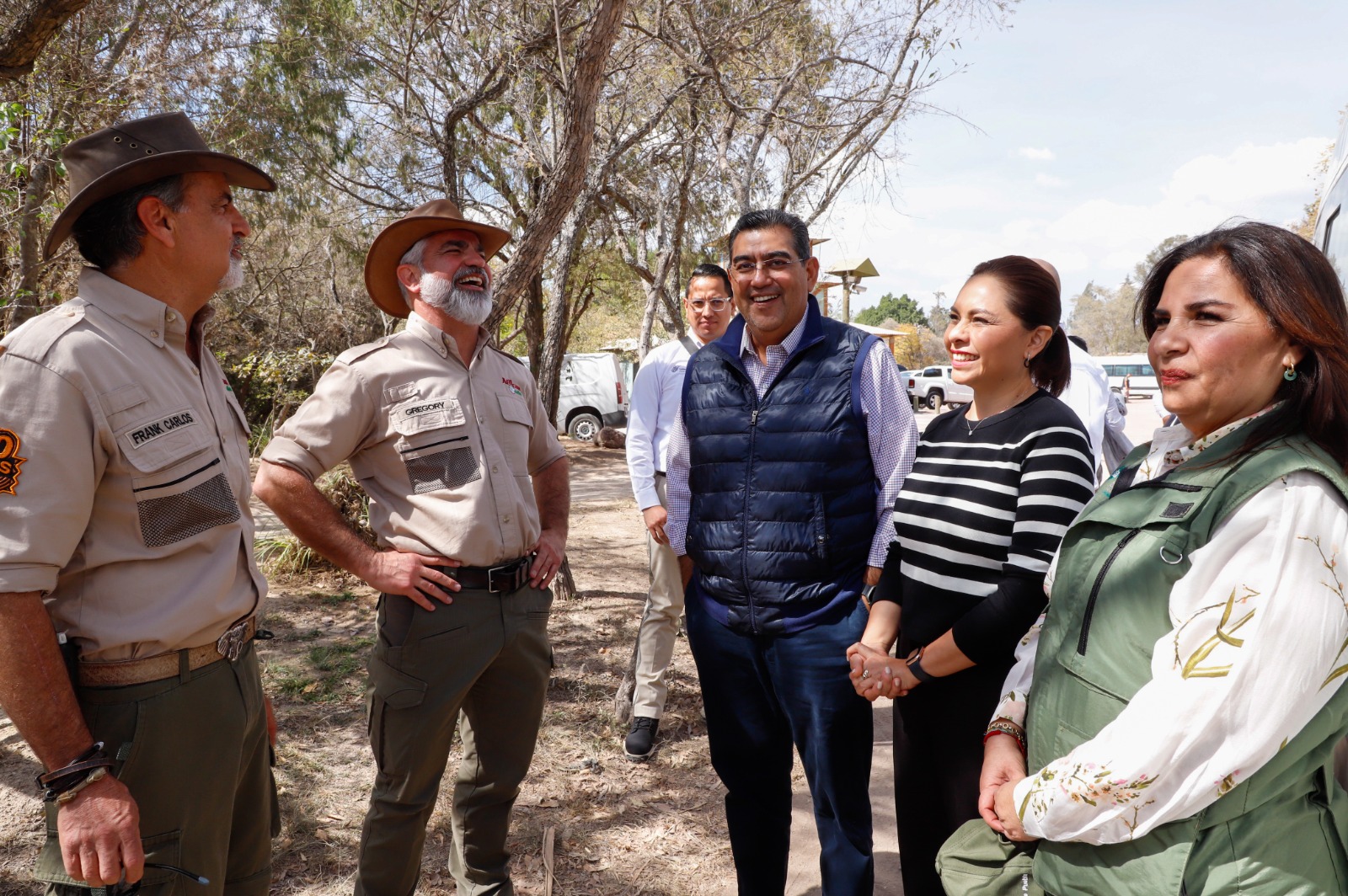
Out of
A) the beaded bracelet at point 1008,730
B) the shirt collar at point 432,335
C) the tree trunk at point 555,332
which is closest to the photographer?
the beaded bracelet at point 1008,730

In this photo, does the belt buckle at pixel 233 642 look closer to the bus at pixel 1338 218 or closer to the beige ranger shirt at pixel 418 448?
the beige ranger shirt at pixel 418 448

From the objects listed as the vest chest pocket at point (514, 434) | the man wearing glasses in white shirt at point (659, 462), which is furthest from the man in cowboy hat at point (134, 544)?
the man wearing glasses in white shirt at point (659, 462)

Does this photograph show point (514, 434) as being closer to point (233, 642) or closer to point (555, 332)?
point (233, 642)

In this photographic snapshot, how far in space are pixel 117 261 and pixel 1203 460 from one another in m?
2.22

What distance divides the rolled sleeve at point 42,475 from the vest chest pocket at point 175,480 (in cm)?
9

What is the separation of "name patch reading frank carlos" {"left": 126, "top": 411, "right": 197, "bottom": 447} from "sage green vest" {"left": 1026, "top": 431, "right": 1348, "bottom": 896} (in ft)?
6.03

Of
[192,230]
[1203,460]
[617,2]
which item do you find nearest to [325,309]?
[617,2]

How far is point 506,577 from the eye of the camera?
254 centimetres

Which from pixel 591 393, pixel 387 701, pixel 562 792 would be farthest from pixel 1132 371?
pixel 387 701

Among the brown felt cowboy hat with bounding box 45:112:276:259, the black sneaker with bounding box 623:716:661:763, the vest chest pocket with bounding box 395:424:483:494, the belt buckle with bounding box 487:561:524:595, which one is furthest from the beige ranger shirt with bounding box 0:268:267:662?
the black sneaker with bounding box 623:716:661:763

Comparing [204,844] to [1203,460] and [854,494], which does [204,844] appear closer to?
[854,494]

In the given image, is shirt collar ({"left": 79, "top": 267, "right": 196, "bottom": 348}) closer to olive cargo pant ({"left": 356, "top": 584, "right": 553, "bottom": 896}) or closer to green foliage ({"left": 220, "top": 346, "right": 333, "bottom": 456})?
olive cargo pant ({"left": 356, "top": 584, "right": 553, "bottom": 896})

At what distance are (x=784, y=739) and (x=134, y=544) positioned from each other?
6.07ft

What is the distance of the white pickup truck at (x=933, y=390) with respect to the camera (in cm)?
3228
